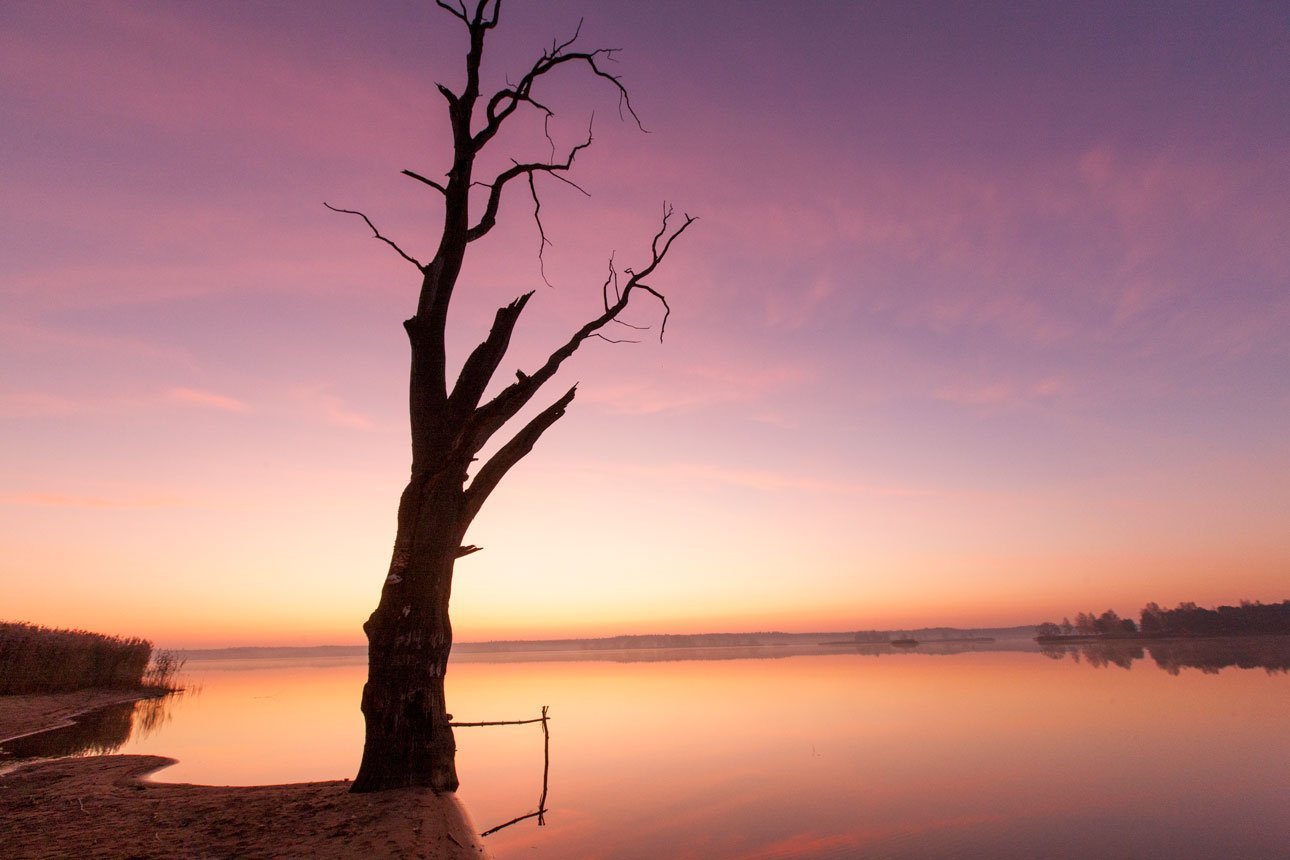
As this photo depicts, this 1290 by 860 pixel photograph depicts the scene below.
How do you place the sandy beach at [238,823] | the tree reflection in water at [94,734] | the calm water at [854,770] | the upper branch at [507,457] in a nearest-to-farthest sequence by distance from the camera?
1. the sandy beach at [238,823]
2. the upper branch at [507,457]
3. the calm water at [854,770]
4. the tree reflection in water at [94,734]

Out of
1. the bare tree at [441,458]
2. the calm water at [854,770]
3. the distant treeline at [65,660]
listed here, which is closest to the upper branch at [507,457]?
the bare tree at [441,458]

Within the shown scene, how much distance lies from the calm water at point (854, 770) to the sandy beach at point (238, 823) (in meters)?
4.54

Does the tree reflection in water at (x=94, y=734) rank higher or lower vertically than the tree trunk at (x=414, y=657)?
lower

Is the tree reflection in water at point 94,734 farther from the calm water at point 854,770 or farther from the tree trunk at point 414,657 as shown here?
the tree trunk at point 414,657

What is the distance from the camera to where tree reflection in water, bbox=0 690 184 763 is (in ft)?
45.1

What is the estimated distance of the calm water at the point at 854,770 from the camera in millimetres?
10617

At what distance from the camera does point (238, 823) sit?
232 inches

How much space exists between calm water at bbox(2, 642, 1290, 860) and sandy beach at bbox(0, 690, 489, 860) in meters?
4.54

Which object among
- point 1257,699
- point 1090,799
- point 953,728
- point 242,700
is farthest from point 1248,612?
point 242,700

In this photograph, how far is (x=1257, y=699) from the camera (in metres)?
26.6

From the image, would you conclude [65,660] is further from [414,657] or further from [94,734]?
[414,657]

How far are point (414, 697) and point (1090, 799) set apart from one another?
13.5 m

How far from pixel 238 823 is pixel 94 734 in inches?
648

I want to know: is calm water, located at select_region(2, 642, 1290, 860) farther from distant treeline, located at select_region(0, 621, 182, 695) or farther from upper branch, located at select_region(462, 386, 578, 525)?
upper branch, located at select_region(462, 386, 578, 525)
